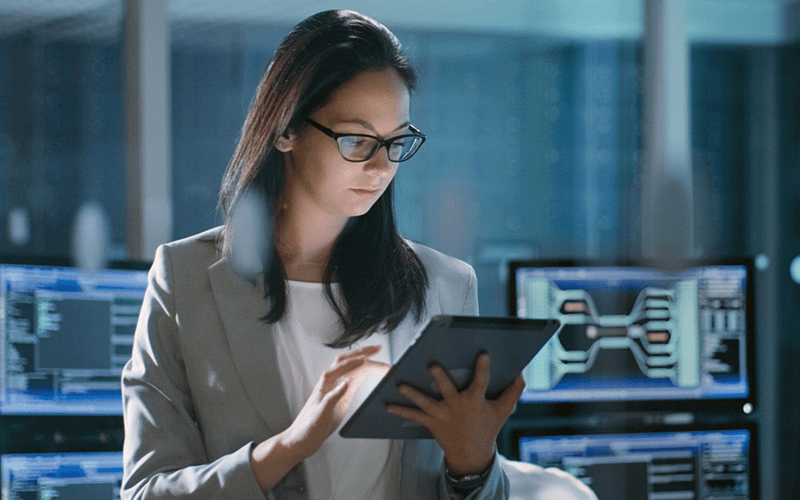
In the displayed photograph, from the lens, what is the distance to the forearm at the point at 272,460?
876 mm

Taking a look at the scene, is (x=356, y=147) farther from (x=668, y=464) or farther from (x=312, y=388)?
(x=668, y=464)

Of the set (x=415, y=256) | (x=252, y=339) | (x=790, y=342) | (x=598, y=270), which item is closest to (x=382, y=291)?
(x=415, y=256)

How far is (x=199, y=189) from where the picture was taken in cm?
226

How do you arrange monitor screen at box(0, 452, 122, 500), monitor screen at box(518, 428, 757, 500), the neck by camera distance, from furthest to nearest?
monitor screen at box(518, 428, 757, 500), monitor screen at box(0, 452, 122, 500), the neck

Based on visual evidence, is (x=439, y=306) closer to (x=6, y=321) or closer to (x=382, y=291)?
(x=382, y=291)

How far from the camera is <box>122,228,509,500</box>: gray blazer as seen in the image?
91 centimetres

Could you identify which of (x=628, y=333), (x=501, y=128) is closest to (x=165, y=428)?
(x=628, y=333)

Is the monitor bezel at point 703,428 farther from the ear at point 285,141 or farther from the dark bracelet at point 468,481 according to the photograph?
the ear at point 285,141

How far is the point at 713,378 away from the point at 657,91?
1.03 m

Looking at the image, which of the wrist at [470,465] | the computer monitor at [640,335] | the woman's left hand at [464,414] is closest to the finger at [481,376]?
the woman's left hand at [464,414]

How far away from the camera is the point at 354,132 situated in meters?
0.99

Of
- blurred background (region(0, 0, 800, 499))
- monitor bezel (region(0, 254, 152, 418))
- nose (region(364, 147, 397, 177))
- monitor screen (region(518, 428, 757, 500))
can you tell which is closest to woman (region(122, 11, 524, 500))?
nose (region(364, 147, 397, 177))

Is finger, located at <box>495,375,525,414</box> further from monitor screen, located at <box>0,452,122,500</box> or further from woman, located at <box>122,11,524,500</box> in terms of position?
monitor screen, located at <box>0,452,122,500</box>

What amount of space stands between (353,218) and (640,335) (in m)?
1.13
